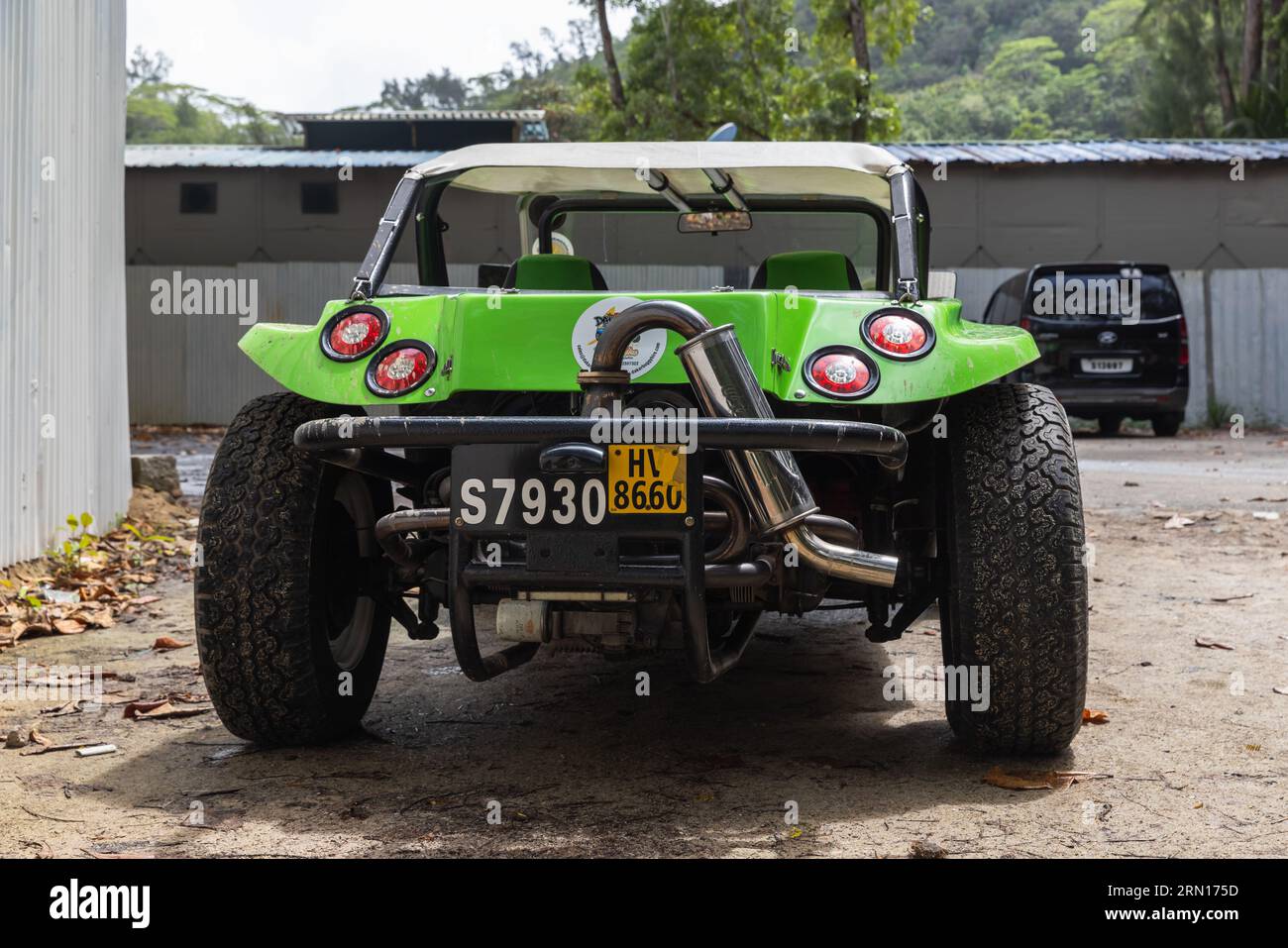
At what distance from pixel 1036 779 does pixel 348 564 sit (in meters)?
2.00

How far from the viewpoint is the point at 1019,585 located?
11.6 ft

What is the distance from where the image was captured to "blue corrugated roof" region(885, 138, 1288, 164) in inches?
750

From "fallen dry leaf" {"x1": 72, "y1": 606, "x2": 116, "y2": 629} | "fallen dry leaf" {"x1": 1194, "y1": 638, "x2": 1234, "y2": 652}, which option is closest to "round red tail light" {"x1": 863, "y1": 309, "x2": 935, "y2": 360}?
"fallen dry leaf" {"x1": 1194, "y1": 638, "x2": 1234, "y2": 652}

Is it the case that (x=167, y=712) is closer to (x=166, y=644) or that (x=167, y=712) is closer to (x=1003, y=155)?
(x=166, y=644)

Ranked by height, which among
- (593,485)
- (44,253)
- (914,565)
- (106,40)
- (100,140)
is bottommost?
(914,565)

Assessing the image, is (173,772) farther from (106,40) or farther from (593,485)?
(106,40)

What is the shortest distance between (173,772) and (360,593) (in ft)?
2.33

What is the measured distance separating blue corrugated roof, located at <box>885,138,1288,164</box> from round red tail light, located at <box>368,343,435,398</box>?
1558 cm

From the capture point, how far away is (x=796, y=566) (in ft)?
11.5

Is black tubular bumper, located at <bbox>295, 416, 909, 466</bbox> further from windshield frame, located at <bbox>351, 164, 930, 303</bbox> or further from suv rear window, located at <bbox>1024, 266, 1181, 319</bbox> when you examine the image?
suv rear window, located at <bbox>1024, 266, 1181, 319</bbox>

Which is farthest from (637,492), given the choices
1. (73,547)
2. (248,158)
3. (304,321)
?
(248,158)

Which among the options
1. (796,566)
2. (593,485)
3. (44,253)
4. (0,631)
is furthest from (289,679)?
(44,253)

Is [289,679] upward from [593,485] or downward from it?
downward
